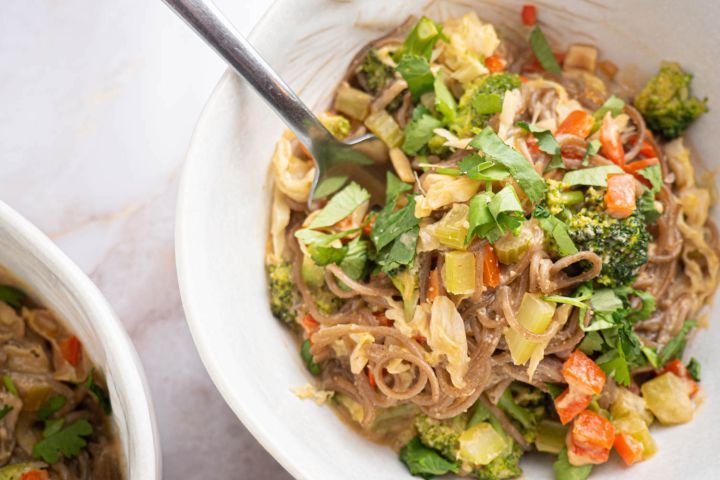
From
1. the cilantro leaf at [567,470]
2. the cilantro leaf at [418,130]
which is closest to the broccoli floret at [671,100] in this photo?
the cilantro leaf at [418,130]

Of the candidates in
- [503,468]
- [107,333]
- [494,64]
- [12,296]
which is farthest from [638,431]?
[12,296]

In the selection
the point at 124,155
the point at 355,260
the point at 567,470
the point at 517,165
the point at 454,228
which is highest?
the point at 517,165

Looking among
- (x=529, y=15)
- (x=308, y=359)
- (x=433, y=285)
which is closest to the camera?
(x=433, y=285)

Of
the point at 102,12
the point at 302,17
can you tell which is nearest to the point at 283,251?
the point at 302,17

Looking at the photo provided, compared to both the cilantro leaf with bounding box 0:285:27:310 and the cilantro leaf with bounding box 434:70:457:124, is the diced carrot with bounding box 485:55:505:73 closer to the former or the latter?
the cilantro leaf with bounding box 434:70:457:124

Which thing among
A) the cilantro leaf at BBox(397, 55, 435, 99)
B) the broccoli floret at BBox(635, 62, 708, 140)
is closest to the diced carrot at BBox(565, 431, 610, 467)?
the broccoli floret at BBox(635, 62, 708, 140)

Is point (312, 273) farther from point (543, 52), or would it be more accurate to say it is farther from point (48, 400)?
point (543, 52)

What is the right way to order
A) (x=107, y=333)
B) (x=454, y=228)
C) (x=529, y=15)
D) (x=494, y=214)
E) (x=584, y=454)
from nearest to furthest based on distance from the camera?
(x=107, y=333) < (x=494, y=214) < (x=454, y=228) < (x=584, y=454) < (x=529, y=15)
